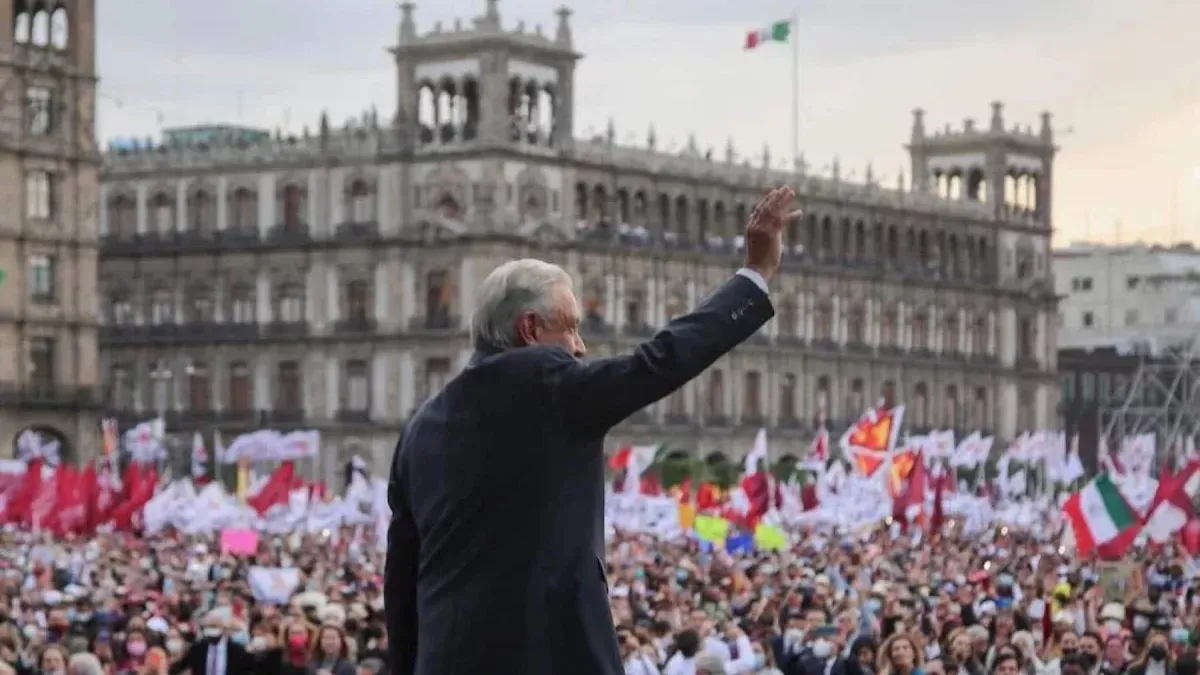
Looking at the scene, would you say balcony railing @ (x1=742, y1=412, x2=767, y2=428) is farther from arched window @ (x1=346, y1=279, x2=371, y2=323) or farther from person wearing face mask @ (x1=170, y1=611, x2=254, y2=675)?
person wearing face mask @ (x1=170, y1=611, x2=254, y2=675)

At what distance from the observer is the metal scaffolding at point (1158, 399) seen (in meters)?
111

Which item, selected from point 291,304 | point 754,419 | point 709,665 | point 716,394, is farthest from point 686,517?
point 754,419

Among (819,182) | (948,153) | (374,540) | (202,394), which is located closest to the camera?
(374,540)

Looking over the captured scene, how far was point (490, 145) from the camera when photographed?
80500 millimetres

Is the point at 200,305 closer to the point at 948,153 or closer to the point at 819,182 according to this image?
the point at 819,182

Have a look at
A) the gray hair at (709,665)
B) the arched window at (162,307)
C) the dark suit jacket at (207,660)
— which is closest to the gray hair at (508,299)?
the dark suit jacket at (207,660)

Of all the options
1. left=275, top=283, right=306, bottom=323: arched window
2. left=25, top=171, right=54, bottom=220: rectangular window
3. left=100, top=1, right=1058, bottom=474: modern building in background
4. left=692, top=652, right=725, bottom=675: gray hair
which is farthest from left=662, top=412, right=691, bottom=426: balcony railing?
left=692, top=652, right=725, bottom=675: gray hair

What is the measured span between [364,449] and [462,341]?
14.5 feet

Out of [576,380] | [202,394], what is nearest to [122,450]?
[202,394]

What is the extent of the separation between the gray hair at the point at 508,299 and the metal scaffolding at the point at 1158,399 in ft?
339

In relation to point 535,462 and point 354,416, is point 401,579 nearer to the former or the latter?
point 535,462

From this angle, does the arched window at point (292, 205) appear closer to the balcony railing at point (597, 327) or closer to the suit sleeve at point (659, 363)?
the balcony railing at point (597, 327)

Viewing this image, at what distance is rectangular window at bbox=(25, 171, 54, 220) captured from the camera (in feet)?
239

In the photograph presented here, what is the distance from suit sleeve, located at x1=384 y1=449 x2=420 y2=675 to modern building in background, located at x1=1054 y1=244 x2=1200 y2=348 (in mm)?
127079
